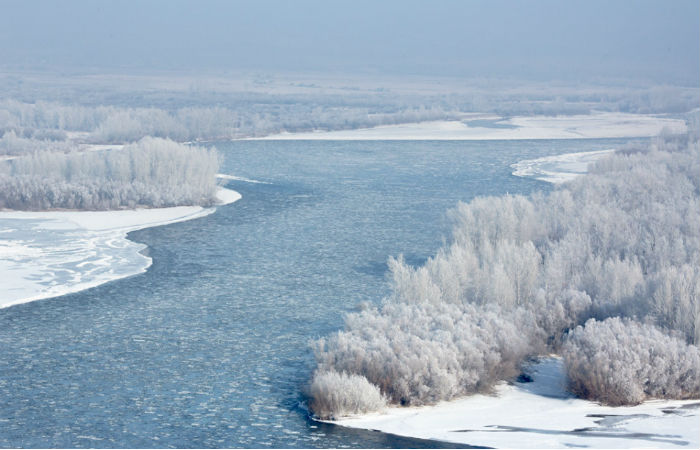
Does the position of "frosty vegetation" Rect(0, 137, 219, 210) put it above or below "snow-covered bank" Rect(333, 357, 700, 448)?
above

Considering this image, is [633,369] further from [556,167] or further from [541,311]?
[556,167]

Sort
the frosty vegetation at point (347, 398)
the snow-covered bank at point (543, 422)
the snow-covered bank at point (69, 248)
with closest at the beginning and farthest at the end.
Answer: the snow-covered bank at point (543, 422) → the frosty vegetation at point (347, 398) → the snow-covered bank at point (69, 248)

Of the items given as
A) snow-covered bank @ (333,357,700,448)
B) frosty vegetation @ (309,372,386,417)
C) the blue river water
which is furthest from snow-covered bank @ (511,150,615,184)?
frosty vegetation @ (309,372,386,417)

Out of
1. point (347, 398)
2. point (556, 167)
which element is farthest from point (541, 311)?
point (556, 167)

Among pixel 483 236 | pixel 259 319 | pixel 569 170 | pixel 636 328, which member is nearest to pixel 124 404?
pixel 259 319

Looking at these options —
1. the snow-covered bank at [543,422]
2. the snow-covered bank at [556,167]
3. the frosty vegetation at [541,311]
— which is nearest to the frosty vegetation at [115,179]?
the frosty vegetation at [541,311]

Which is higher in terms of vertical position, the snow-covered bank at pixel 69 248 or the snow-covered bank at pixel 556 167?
the snow-covered bank at pixel 556 167

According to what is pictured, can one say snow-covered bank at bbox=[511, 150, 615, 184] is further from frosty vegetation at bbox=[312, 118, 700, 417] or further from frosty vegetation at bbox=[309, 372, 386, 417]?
frosty vegetation at bbox=[309, 372, 386, 417]

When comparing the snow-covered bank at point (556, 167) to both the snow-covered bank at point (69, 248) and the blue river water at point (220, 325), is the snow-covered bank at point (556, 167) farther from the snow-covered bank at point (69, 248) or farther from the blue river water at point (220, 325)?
the snow-covered bank at point (69, 248)
